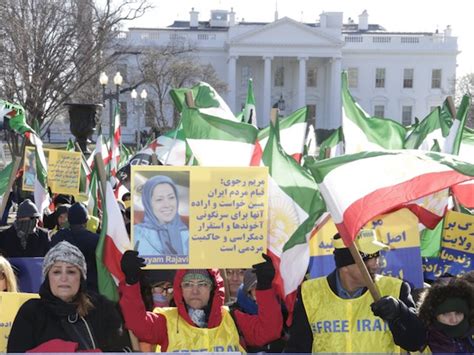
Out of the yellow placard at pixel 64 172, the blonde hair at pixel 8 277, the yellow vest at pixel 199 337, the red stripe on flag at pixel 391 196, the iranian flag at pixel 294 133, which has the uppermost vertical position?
the iranian flag at pixel 294 133

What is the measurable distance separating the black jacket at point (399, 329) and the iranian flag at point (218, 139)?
7.70ft

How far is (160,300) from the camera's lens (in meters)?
4.91

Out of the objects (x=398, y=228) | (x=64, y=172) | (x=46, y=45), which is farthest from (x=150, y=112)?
(x=398, y=228)

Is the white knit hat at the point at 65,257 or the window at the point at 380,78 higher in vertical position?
the window at the point at 380,78

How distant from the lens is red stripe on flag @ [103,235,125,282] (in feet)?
14.2

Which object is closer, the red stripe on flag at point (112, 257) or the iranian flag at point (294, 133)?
the red stripe on flag at point (112, 257)

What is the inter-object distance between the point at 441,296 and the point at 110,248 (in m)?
1.91

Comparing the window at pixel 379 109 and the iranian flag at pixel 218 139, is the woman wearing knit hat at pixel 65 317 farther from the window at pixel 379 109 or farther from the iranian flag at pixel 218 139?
the window at pixel 379 109

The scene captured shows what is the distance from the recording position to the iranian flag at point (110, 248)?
437 cm

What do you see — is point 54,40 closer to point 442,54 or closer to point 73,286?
point 73,286

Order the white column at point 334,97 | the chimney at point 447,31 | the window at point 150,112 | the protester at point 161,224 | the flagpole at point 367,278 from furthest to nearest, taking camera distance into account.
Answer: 1. the chimney at point 447,31
2. the white column at point 334,97
3. the window at point 150,112
4. the protester at point 161,224
5. the flagpole at point 367,278

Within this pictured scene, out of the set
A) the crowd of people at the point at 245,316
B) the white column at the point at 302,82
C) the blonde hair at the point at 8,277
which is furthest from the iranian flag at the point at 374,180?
the white column at the point at 302,82

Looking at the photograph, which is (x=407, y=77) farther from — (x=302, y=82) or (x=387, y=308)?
(x=387, y=308)

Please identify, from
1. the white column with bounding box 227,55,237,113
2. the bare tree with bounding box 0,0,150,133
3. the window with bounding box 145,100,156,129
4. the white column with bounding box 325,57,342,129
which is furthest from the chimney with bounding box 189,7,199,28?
the bare tree with bounding box 0,0,150,133
